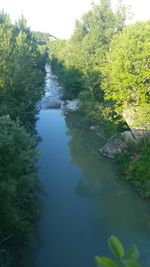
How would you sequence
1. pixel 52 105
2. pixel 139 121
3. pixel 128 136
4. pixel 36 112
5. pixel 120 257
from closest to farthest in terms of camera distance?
1. pixel 120 257
2. pixel 139 121
3. pixel 128 136
4. pixel 36 112
5. pixel 52 105

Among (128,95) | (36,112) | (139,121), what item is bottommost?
(36,112)

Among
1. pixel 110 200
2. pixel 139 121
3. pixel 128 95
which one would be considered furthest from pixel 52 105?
pixel 110 200

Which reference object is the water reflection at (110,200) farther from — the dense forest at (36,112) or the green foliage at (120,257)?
the green foliage at (120,257)

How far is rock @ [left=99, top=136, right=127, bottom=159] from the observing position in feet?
78.6

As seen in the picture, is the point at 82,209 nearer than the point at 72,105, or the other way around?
the point at 82,209

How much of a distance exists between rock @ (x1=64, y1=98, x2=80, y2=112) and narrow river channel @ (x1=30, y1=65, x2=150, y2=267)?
512 inches

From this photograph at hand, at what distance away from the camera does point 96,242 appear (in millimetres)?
14633

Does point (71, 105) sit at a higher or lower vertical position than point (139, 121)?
lower

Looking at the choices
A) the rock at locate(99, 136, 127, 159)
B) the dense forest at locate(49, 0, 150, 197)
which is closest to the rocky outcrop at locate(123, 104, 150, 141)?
the dense forest at locate(49, 0, 150, 197)

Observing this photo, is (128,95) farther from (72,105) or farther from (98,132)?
(72,105)

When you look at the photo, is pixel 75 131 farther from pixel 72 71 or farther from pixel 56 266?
pixel 56 266

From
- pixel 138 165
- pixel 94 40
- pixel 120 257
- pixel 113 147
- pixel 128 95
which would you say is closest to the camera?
pixel 120 257

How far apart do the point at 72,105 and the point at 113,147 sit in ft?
60.1

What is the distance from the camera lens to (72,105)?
138 ft
